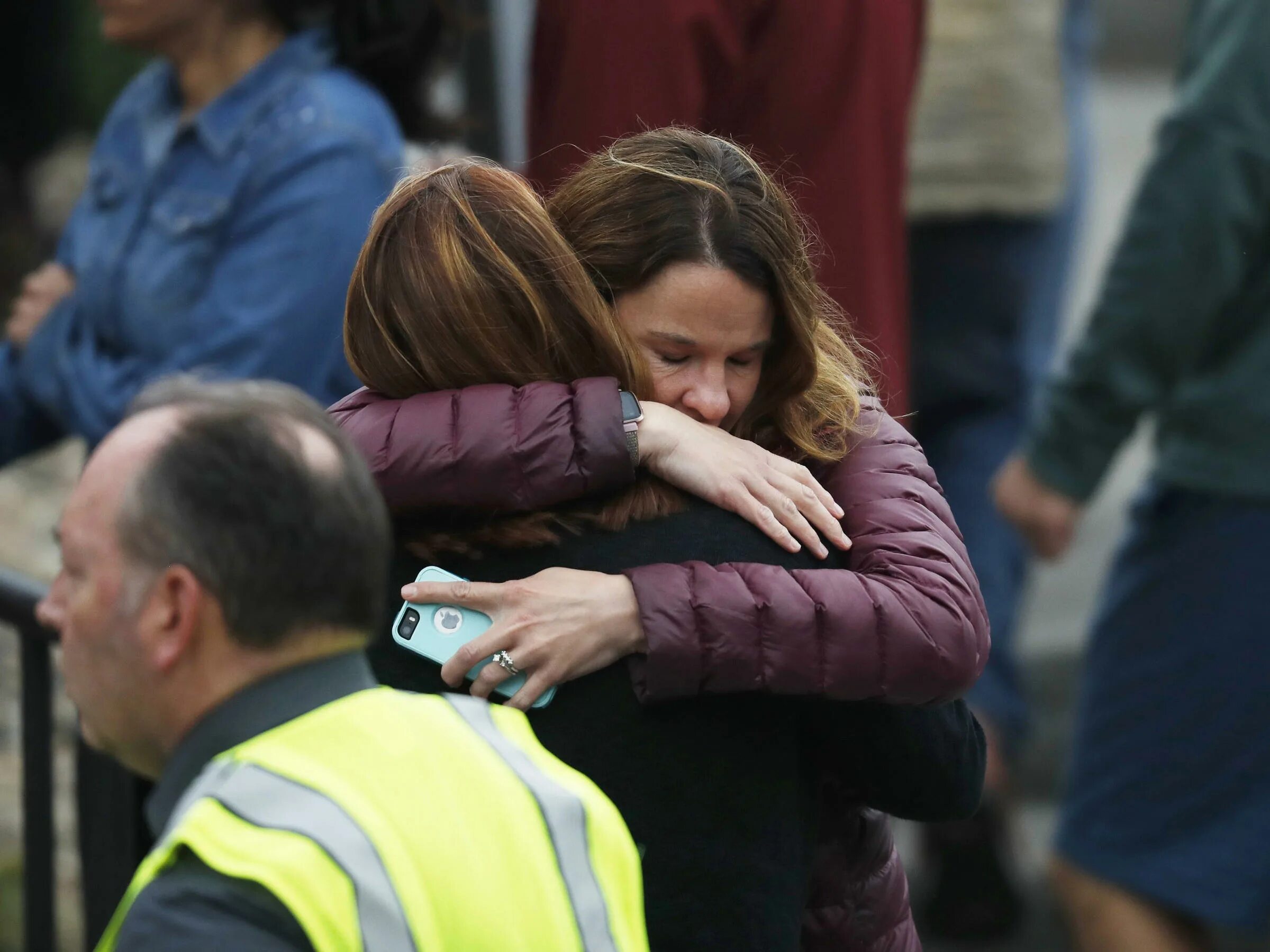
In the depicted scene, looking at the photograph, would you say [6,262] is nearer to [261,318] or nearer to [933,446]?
[933,446]

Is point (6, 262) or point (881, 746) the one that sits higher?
point (881, 746)

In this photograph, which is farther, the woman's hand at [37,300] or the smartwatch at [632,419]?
the woman's hand at [37,300]

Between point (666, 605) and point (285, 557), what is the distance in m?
0.40

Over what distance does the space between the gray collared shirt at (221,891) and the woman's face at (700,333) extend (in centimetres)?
60

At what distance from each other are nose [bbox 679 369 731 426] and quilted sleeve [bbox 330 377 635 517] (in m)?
0.21

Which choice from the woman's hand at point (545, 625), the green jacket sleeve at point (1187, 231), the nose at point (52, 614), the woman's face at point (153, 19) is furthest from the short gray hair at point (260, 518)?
the green jacket sleeve at point (1187, 231)

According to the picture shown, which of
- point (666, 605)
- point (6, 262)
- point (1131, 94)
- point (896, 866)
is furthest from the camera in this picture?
point (1131, 94)

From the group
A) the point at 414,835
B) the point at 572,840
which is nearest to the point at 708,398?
the point at 572,840

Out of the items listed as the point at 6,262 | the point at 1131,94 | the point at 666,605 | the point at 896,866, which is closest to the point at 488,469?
the point at 666,605

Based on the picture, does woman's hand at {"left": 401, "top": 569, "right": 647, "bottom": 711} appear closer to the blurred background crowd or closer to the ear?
the ear

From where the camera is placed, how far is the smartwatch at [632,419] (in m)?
1.75

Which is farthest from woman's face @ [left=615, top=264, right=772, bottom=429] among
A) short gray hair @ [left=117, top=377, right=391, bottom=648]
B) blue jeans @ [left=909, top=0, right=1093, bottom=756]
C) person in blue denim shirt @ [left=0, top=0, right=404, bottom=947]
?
blue jeans @ [left=909, top=0, right=1093, bottom=756]

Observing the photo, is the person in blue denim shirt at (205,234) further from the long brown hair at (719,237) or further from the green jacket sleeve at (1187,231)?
the green jacket sleeve at (1187,231)

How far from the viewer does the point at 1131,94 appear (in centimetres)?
1095
